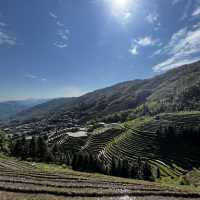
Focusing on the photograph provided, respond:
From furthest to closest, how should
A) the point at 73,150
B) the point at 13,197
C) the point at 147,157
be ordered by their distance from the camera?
1. the point at 73,150
2. the point at 147,157
3. the point at 13,197

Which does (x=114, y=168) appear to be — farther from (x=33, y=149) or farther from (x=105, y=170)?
(x=33, y=149)

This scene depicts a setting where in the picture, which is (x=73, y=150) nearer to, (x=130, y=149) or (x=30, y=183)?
(x=130, y=149)

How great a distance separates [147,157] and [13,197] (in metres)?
145

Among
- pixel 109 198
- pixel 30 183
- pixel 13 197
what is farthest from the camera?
pixel 30 183

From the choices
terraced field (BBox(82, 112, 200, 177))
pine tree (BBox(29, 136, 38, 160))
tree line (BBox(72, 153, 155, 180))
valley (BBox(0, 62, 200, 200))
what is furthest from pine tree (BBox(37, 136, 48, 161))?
terraced field (BBox(82, 112, 200, 177))

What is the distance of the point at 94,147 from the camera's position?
191000mm

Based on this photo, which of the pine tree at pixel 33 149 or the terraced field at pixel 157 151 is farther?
the terraced field at pixel 157 151

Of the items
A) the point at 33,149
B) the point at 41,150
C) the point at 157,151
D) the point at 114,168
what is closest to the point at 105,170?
the point at 114,168

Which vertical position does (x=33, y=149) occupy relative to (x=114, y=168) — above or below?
above

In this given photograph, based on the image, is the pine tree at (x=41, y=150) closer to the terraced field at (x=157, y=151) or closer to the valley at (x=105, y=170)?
the valley at (x=105, y=170)

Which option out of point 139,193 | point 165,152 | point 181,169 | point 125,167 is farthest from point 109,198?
point 165,152

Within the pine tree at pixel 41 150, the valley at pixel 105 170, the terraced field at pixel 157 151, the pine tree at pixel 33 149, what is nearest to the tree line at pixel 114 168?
the valley at pixel 105 170

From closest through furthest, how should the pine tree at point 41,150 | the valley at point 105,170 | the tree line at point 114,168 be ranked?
the valley at point 105,170 → the tree line at point 114,168 → the pine tree at point 41,150

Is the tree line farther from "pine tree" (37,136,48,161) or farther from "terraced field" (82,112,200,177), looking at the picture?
"pine tree" (37,136,48,161)
